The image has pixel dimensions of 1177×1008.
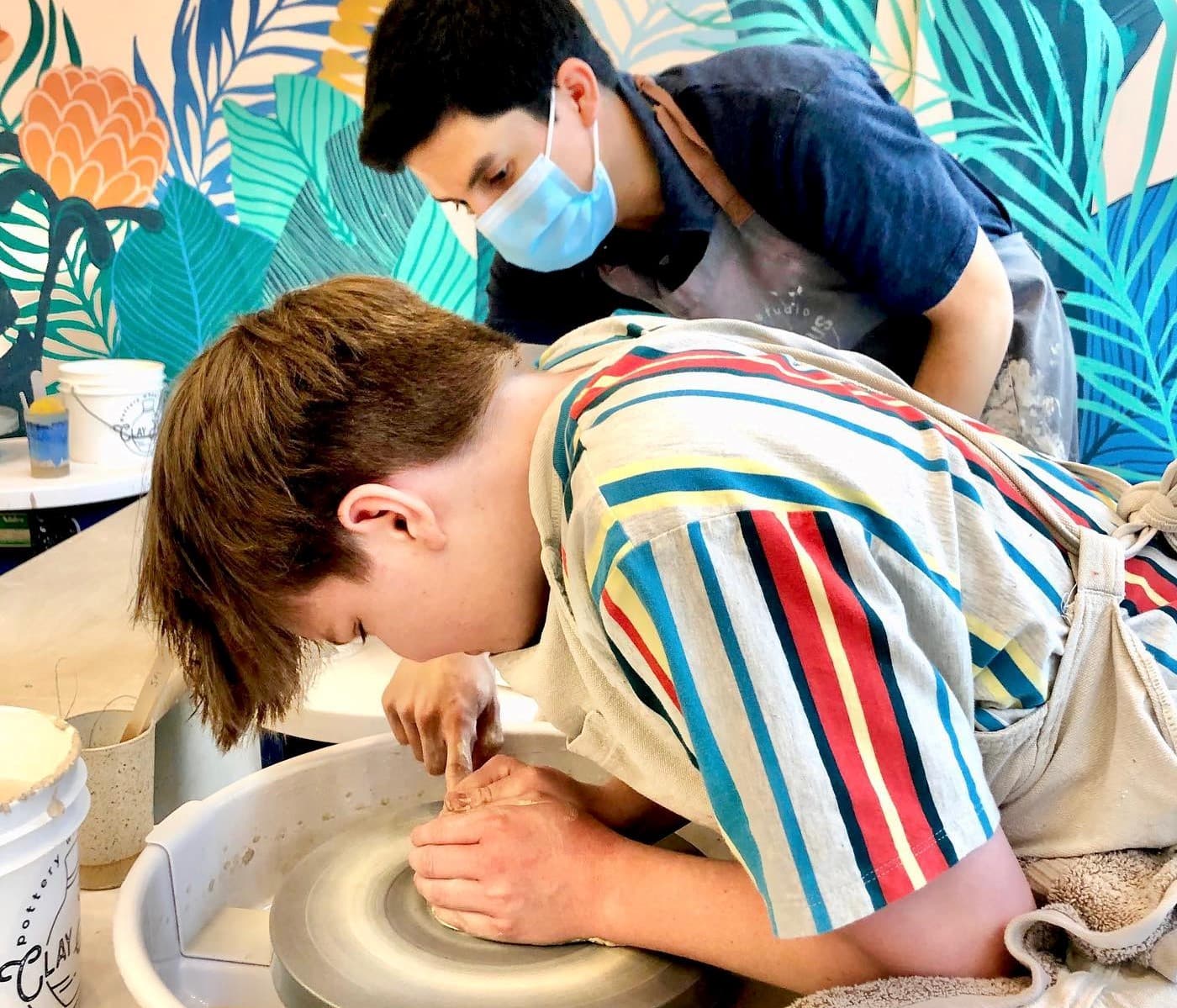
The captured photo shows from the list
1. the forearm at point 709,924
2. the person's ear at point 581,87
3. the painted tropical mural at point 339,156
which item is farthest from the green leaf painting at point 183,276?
the forearm at point 709,924

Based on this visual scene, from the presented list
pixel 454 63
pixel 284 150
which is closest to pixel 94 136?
pixel 284 150

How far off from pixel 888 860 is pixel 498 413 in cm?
38

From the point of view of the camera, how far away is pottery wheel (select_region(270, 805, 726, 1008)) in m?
0.77

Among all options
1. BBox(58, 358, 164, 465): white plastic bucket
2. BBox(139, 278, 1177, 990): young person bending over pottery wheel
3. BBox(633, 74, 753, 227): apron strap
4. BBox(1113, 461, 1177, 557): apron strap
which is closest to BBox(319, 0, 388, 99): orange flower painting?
BBox(58, 358, 164, 465): white plastic bucket

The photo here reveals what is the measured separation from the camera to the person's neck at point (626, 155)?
4.91ft

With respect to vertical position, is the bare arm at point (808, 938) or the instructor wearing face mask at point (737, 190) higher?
the instructor wearing face mask at point (737, 190)

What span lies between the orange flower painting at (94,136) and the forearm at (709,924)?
240 centimetres

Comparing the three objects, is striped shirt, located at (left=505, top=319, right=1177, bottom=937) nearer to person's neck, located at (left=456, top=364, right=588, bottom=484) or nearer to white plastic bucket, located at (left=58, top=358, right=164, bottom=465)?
person's neck, located at (left=456, top=364, right=588, bottom=484)

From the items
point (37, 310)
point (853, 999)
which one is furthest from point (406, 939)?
point (37, 310)

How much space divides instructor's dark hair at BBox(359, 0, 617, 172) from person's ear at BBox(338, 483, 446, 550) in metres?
0.83

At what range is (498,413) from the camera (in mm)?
770

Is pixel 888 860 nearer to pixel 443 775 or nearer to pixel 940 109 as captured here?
pixel 443 775

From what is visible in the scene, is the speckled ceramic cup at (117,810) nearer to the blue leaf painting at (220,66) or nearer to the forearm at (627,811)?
the forearm at (627,811)

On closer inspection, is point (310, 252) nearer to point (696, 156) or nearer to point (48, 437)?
point (48, 437)
